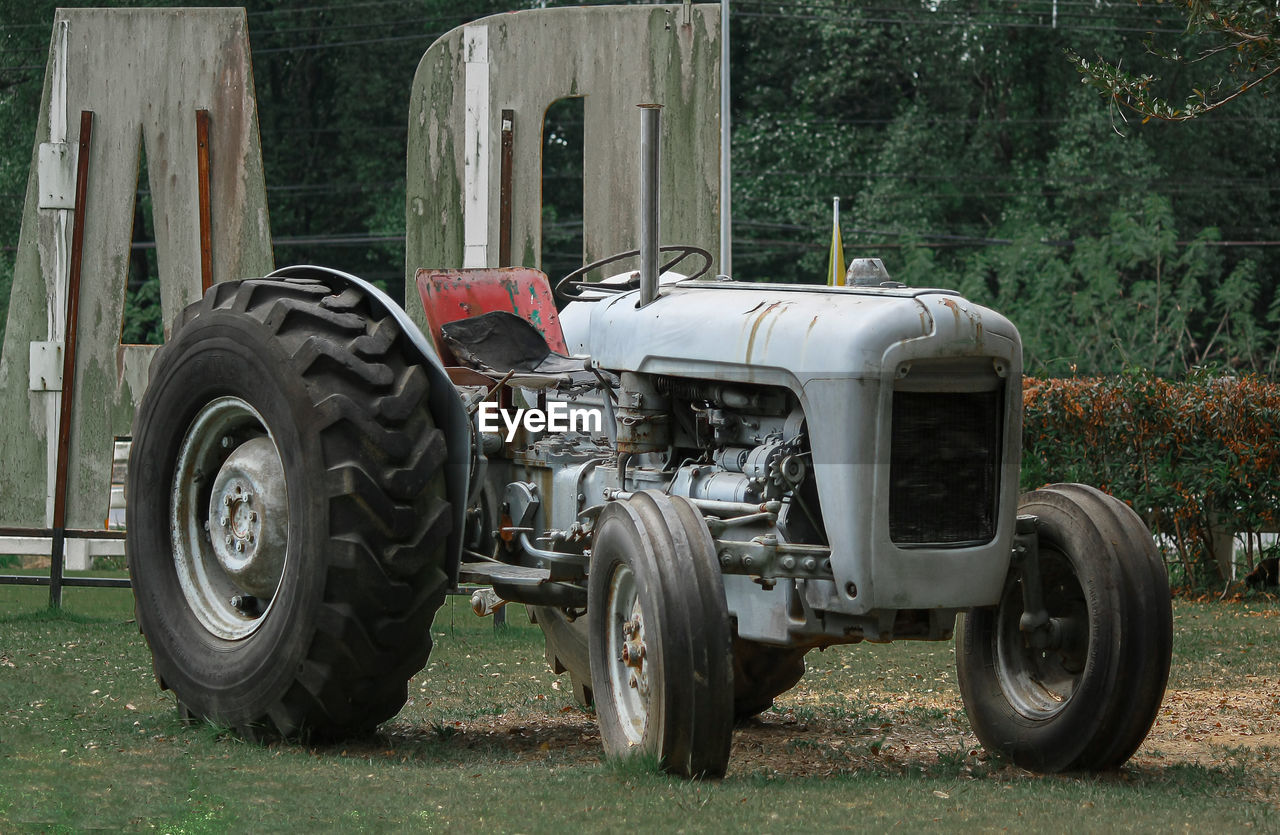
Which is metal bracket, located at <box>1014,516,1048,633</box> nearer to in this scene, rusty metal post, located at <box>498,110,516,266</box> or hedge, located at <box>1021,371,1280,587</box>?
rusty metal post, located at <box>498,110,516,266</box>

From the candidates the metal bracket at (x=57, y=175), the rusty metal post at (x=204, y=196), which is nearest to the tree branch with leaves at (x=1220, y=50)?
the rusty metal post at (x=204, y=196)

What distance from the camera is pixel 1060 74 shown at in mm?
34375

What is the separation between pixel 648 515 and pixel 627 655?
480 millimetres

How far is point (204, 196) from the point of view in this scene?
38.0ft

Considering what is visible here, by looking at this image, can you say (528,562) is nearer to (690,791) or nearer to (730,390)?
(730,390)

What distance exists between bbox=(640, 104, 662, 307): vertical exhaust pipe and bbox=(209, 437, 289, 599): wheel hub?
1631 mm

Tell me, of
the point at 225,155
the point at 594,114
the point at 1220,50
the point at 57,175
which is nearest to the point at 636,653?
the point at 1220,50

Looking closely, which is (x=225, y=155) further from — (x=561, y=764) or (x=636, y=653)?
(x=636, y=653)

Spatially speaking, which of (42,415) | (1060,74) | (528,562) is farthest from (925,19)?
(528,562)

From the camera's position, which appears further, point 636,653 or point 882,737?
point 882,737

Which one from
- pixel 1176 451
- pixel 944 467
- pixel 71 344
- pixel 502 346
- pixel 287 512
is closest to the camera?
pixel 944 467

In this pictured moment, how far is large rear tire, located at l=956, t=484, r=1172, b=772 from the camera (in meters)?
6.00

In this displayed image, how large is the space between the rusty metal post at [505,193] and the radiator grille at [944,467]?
6.03 meters

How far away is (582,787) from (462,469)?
1.59 meters
